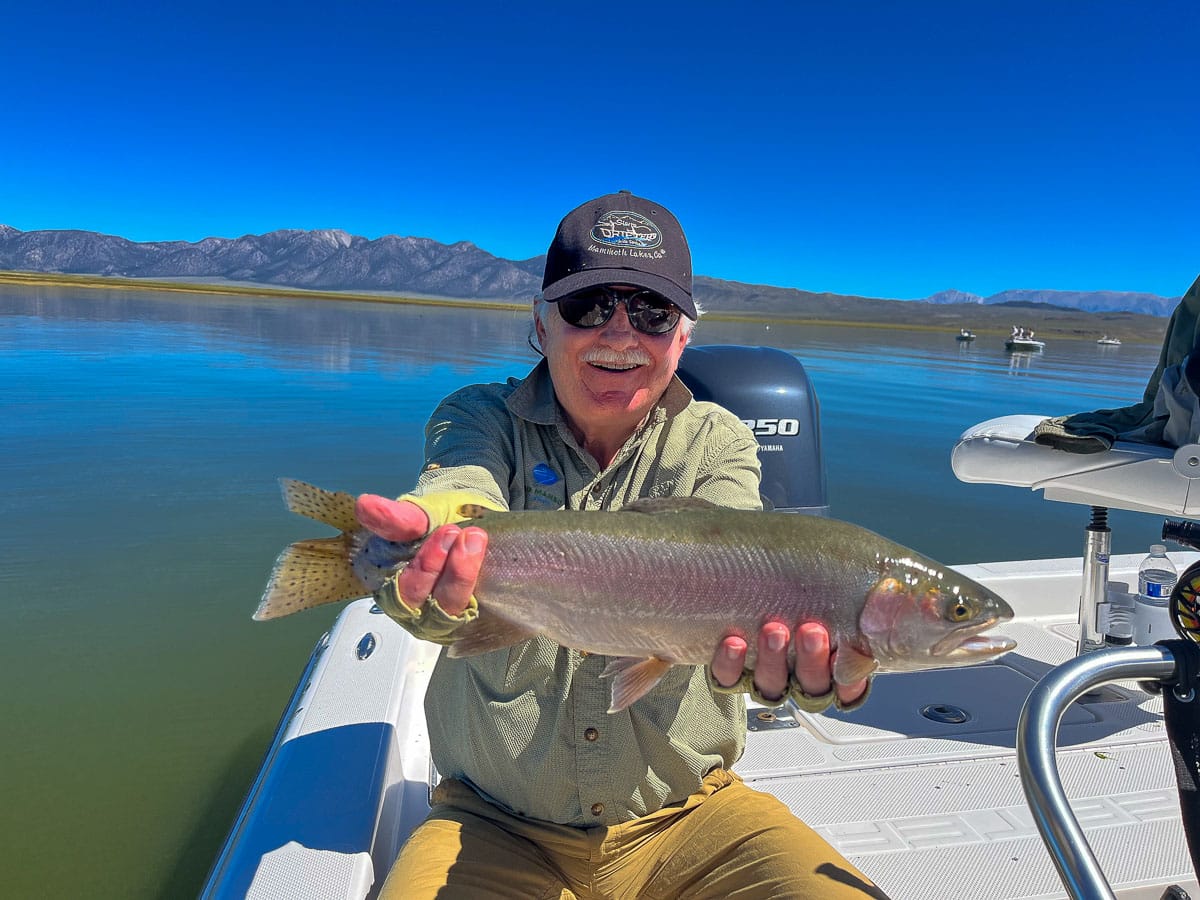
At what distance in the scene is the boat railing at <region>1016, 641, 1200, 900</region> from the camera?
1.97 metres

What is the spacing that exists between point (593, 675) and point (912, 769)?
220 centimetres

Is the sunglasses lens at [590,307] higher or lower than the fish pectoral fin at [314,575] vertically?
higher

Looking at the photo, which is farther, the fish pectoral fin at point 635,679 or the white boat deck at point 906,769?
the white boat deck at point 906,769

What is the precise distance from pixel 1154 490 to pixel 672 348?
289cm

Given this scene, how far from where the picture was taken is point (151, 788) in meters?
5.30

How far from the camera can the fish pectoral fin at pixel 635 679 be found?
2590 millimetres

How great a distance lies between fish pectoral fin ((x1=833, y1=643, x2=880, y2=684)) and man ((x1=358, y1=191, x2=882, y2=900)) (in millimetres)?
39

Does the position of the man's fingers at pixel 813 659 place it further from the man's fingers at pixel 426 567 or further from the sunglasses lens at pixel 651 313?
the sunglasses lens at pixel 651 313

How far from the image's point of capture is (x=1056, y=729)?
209 cm

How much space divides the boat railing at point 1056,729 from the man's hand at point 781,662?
23.0 inches

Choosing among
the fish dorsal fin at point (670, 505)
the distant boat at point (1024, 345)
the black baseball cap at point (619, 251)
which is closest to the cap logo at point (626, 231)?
the black baseball cap at point (619, 251)

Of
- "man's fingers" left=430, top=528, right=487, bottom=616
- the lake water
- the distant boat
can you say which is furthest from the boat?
the distant boat

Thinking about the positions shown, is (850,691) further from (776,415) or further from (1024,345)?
(1024,345)

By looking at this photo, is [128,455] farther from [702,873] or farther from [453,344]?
[453,344]
